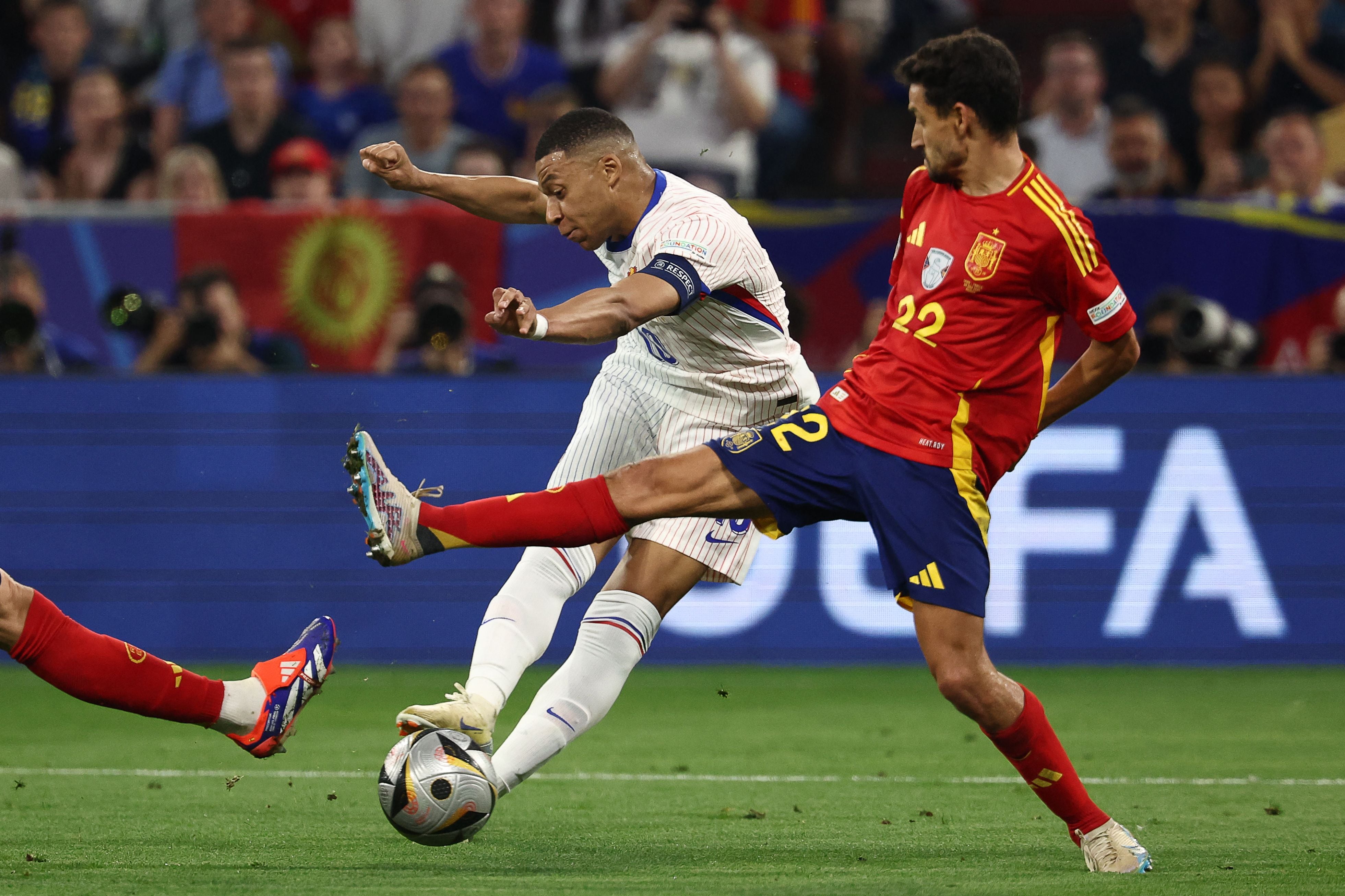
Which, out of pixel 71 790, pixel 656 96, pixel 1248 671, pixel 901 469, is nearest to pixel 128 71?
pixel 656 96

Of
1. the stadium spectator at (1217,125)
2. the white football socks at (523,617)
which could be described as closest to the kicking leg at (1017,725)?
A: the white football socks at (523,617)

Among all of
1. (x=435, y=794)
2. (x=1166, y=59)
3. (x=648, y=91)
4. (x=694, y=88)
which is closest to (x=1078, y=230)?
(x=435, y=794)

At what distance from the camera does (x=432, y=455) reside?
962cm

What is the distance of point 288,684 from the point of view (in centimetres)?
520

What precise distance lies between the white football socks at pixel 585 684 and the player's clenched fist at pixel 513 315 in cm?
123

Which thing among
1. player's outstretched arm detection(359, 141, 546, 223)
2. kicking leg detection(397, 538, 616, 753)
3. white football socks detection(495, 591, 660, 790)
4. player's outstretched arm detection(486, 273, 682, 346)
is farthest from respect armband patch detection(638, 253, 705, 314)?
white football socks detection(495, 591, 660, 790)

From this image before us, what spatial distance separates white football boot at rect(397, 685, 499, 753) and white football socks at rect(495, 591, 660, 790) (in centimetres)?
7

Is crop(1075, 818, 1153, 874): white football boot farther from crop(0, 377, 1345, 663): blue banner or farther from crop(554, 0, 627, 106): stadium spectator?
crop(554, 0, 627, 106): stadium spectator

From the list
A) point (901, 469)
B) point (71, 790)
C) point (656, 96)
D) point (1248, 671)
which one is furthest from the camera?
point (656, 96)

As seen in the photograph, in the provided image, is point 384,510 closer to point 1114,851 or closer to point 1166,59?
point 1114,851

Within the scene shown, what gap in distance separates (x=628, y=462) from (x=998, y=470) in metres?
1.26

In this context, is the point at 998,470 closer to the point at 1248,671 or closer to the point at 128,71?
the point at 1248,671

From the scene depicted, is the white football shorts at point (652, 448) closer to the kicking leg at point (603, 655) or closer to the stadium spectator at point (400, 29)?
the kicking leg at point (603, 655)

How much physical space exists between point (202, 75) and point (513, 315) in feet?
30.5
